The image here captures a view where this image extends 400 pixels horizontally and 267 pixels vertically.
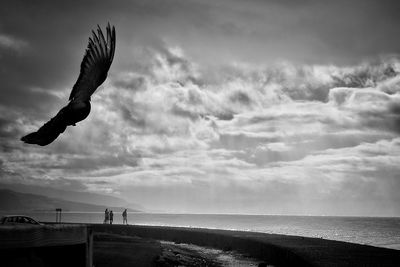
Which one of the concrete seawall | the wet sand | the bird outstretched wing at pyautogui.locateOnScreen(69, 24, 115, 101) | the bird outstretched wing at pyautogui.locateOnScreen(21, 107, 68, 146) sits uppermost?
the bird outstretched wing at pyautogui.locateOnScreen(69, 24, 115, 101)

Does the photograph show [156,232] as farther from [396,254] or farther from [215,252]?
[396,254]

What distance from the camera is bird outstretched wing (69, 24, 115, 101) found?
575 centimetres

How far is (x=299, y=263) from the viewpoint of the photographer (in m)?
20.1

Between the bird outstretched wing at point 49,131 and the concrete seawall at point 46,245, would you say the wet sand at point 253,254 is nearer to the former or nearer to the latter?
the bird outstretched wing at point 49,131

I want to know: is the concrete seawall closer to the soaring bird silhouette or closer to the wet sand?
the soaring bird silhouette

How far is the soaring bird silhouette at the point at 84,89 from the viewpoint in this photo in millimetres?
5082

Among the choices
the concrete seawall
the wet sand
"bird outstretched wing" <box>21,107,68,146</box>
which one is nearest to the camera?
the concrete seawall

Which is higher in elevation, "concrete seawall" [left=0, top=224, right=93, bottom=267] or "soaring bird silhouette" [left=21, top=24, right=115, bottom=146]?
"soaring bird silhouette" [left=21, top=24, right=115, bottom=146]

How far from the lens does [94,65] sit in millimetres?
6074

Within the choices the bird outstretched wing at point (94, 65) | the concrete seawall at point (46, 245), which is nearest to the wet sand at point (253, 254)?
the bird outstretched wing at point (94, 65)

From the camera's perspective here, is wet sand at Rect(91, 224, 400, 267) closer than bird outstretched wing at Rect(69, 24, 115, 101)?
No

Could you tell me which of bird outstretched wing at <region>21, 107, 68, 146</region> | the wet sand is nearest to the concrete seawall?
bird outstretched wing at <region>21, 107, 68, 146</region>

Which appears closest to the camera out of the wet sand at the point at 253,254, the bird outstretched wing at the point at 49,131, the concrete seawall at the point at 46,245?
the concrete seawall at the point at 46,245

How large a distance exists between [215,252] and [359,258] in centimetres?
1598
